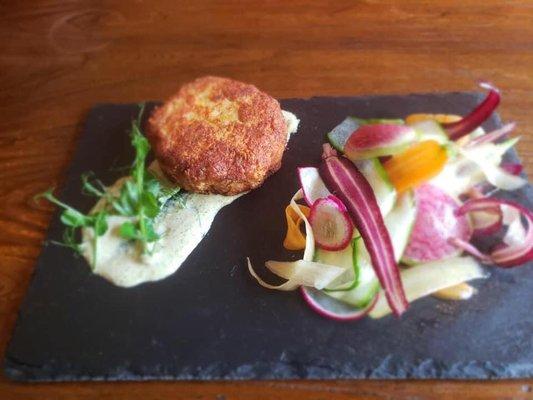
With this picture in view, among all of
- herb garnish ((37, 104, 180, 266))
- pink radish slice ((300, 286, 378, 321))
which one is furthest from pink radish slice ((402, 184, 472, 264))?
herb garnish ((37, 104, 180, 266))

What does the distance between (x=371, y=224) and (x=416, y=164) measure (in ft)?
0.46

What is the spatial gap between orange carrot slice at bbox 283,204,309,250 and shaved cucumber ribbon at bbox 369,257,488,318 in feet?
0.62

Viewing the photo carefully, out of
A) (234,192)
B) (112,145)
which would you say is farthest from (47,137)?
(234,192)

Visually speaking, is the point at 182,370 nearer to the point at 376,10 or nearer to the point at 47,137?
the point at 47,137

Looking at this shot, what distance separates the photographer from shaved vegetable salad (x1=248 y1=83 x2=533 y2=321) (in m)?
0.97

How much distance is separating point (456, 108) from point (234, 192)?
58 cm

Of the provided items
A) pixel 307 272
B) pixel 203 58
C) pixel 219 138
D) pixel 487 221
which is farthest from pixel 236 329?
pixel 203 58

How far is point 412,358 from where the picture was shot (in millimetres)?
952

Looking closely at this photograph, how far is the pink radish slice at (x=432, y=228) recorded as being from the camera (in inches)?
38.1

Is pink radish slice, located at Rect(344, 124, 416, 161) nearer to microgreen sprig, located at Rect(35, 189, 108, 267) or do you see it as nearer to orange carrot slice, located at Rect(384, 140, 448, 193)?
orange carrot slice, located at Rect(384, 140, 448, 193)

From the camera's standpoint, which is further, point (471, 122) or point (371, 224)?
point (471, 122)

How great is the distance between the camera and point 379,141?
1.06 m

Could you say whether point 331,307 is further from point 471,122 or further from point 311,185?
point 471,122

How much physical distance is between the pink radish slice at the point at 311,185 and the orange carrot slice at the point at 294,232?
0.08 ft
